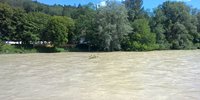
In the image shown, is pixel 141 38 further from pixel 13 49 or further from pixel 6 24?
pixel 6 24

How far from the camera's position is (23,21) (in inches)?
2625

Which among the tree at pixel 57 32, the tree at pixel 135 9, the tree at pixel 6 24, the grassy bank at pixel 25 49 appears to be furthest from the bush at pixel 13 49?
the tree at pixel 135 9

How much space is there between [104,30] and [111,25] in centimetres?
162

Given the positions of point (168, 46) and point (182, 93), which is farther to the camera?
point (168, 46)

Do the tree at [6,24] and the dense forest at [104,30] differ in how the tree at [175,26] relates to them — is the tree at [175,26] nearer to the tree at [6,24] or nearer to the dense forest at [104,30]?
the dense forest at [104,30]

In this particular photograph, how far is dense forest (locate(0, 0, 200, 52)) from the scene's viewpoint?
65.4 meters

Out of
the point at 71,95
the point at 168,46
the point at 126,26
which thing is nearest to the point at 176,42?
the point at 168,46

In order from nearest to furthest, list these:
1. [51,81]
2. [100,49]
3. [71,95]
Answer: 1. [71,95]
2. [51,81]
3. [100,49]

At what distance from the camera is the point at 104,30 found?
65500 millimetres

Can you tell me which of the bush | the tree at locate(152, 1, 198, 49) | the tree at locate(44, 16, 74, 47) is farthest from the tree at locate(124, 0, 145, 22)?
the bush

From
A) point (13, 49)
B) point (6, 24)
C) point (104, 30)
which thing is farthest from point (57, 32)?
point (6, 24)

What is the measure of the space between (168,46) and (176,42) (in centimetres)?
206

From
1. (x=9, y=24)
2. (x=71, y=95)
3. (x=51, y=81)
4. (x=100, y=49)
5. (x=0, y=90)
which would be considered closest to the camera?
(x=71, y=95)

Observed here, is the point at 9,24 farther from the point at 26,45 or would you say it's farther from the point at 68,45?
the point at 68,45
